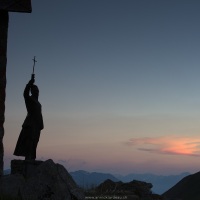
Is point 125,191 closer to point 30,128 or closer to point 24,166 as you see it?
point 30,128

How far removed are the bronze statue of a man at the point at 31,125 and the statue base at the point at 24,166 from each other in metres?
0.72

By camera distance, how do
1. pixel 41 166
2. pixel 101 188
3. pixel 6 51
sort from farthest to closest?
pixel 101 188 < pixel 6 51 < pixel 41 166

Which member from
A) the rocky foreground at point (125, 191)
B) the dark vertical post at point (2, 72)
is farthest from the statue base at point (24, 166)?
the rocky foreground at point (125, 191)

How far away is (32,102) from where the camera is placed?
15.3m

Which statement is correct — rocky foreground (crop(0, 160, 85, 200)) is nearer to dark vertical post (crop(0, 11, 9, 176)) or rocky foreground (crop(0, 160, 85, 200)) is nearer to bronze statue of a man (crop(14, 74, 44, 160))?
bronze statue of a man (crop(14, 74, 44, 160))

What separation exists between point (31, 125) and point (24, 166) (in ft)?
5.55

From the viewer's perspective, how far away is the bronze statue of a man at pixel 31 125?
15.2m

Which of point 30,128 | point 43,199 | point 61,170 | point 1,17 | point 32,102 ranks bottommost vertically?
point 43,199

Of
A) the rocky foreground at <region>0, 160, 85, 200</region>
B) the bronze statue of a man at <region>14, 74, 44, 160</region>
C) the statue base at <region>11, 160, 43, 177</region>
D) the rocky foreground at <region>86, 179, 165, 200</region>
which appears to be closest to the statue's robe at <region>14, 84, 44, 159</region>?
the bronze statue of a man at <region>14, 74, 44, 160</region>

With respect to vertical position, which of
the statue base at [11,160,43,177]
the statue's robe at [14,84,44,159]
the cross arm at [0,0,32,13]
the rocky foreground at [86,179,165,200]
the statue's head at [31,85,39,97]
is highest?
the cross arm at [0,0,32,13]

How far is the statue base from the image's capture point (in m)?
14.1

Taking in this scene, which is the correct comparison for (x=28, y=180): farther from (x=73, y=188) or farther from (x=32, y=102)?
(x=32, y=102)

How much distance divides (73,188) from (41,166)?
4.12 ft

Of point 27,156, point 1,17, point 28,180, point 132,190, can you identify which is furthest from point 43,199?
point 132,190
